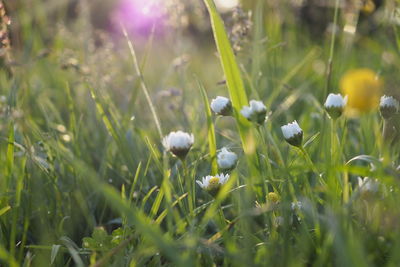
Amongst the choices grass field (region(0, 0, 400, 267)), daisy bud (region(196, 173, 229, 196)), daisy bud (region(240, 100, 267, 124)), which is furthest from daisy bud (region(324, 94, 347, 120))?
daisy bud (region(196, 173, 229, 196))

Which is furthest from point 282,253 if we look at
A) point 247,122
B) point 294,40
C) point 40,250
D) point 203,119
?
point 294,40

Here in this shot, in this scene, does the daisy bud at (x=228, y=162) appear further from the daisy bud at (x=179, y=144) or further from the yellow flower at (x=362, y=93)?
the yellow flower at (x=362, y=93)

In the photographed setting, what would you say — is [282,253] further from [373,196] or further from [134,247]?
[134,247]

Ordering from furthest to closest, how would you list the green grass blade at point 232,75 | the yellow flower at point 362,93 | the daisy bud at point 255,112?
the green grass blade at point 232,75
the daisy bud at point 255,112
the yellow flower at point 362,93

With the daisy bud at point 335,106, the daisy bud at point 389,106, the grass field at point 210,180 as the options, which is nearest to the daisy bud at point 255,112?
the grass field at point 210,180

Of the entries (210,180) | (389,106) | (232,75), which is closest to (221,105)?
(232,75)
